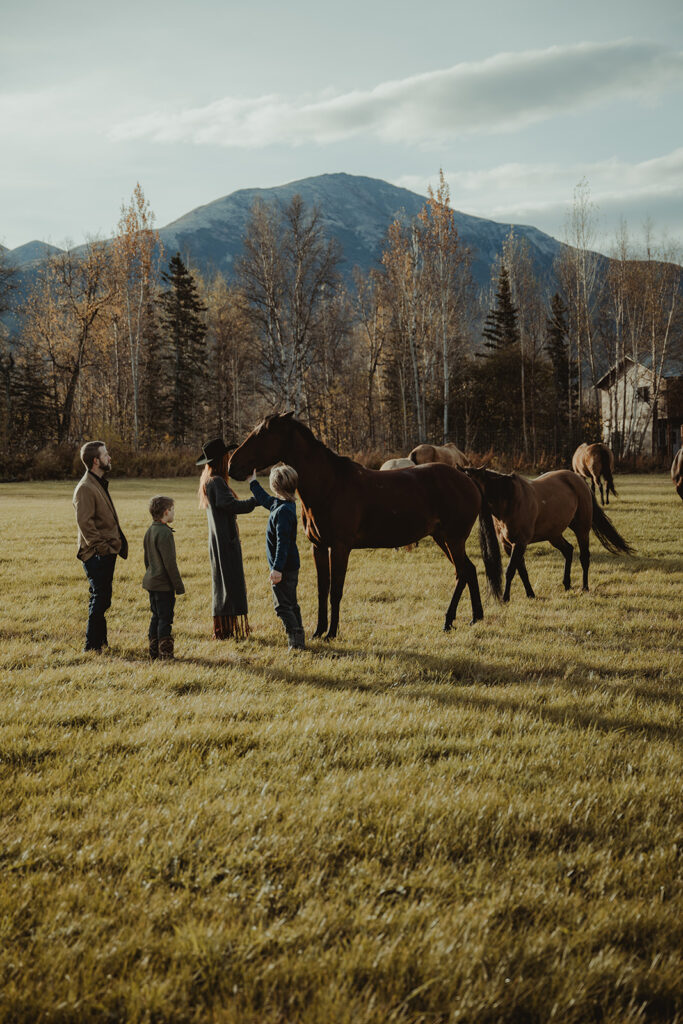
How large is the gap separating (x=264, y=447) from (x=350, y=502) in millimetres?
1097

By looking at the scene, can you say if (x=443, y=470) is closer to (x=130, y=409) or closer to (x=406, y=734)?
(x=406, y=734)

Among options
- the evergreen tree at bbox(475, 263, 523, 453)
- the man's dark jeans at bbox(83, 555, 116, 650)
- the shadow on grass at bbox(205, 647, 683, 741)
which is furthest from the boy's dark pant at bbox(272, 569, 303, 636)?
the evergreen tree at bbox(475, 263, 523, 453)

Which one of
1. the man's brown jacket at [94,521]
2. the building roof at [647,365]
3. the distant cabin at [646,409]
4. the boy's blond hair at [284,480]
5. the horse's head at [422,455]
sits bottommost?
the man's brown jacket at [94,521]

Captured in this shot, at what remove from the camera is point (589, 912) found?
8.25 ft

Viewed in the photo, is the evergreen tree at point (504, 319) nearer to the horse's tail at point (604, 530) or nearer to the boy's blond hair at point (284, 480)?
the horse's tail at point (604, 530)

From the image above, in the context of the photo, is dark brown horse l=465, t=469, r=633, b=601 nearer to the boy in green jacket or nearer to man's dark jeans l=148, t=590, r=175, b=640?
the boy in green jacket

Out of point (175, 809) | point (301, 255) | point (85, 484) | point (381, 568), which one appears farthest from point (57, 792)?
point (301, 255)

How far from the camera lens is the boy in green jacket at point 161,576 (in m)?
6.18

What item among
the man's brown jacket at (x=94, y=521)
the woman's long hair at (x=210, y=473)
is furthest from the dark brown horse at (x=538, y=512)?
the man's brown jacket at (x=94, y=521)

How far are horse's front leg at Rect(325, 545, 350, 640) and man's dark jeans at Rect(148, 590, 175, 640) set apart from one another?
5.48 feet

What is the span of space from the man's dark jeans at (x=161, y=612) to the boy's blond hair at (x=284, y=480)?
1481mm

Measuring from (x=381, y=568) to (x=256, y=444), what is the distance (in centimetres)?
518

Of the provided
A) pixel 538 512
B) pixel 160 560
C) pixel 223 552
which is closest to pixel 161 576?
pixel 160 560

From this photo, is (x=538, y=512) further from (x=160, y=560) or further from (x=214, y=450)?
(x=160, y=560)
